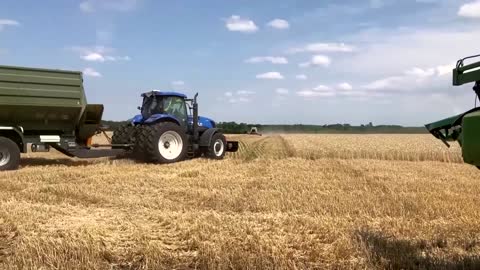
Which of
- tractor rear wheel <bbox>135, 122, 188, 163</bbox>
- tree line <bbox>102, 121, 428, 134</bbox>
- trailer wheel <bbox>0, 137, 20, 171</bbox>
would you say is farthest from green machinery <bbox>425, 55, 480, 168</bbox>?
tree line <bbox>102, 121, 428, 134</bbox>

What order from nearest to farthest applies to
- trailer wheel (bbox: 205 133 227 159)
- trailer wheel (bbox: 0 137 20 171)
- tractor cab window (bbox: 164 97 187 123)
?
1. trailer wheel (bbox: 0 137 20 171)
2. tractor cab window (bbox: 164 97 187 123)
3. trailer wheel (bbox: 205 133 227 159)

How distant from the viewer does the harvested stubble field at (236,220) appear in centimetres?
507

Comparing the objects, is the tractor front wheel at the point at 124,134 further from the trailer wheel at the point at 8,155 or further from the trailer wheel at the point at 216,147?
the trailer wheel at the point at 8,155

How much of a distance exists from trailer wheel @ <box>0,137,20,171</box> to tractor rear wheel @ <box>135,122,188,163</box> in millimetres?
3236

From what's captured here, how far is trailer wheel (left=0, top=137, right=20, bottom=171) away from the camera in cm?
1266

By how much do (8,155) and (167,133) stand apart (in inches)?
166

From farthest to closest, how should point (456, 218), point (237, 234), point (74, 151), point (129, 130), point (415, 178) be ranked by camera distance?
1. point (129, 130)
2. point (74, 151)
3. point (415, 178)
4. point (456, 218)
5. point (237, 234)

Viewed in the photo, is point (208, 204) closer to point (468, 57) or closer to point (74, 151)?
point (468, 57)

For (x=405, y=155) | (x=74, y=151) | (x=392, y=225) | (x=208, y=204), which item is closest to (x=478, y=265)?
(x=392, y=225)

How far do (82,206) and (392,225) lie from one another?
4.55 m

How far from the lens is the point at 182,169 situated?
516 inches

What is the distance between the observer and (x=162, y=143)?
14.8 m

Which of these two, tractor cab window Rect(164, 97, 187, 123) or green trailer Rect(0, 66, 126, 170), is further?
tractor cab window Rect(164, 97, 187, 123)

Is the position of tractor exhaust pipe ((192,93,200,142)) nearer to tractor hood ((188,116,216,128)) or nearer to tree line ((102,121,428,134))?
tractor hood ((188,116,216,128))
